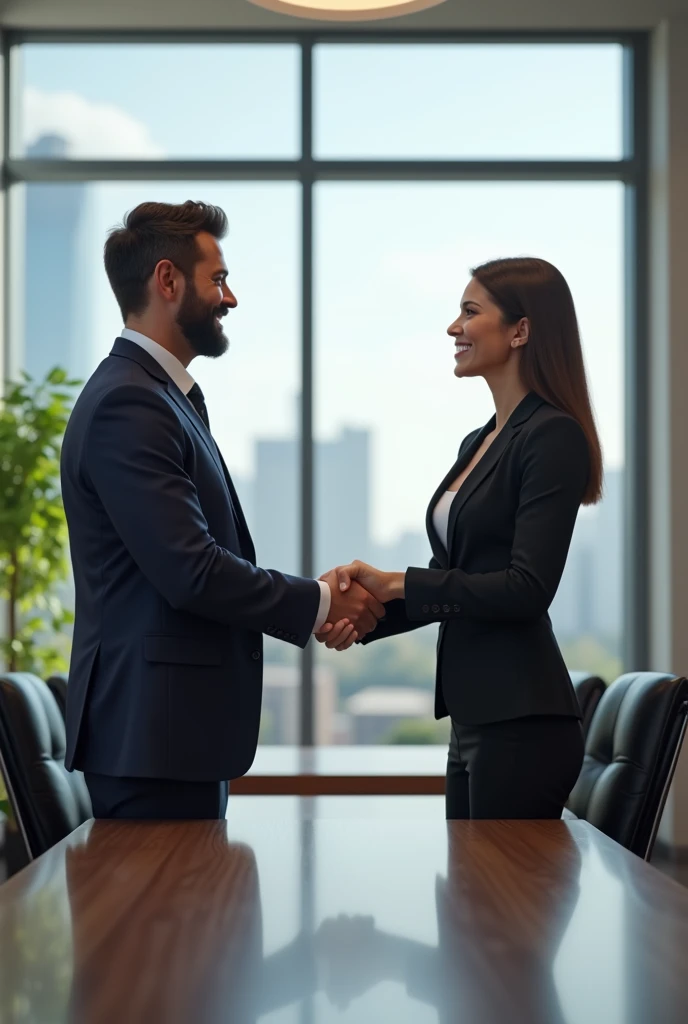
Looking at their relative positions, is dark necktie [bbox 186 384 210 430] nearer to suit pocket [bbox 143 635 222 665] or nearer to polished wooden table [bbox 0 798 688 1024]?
suit pocket [bbox 143 635 222 665]

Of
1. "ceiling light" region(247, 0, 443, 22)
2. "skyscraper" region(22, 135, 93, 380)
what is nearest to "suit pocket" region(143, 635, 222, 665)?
"ceiling light" region(247, 0, 443, 22)

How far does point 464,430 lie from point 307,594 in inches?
128

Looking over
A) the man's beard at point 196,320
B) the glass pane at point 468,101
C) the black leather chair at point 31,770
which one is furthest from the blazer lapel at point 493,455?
the glass pane at point 468,101

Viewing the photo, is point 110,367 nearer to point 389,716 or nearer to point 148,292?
point 148,292

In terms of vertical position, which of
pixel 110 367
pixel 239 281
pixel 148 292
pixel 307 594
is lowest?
pixel 307 594

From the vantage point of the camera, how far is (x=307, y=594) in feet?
6.57

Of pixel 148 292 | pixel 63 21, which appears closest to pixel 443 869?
pixel 148 292

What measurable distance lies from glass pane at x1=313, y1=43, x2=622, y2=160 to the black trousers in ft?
12.5

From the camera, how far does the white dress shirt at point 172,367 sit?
206 centimetres

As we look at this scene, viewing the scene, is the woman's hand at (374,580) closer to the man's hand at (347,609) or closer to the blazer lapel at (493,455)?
the man's hand at (347,609)

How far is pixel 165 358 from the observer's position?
2.09 m

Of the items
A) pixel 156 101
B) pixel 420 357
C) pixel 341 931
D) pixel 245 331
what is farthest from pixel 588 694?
pixel 156 101

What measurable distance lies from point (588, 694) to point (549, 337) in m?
0.75

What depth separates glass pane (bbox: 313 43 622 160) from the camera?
5137 mm
